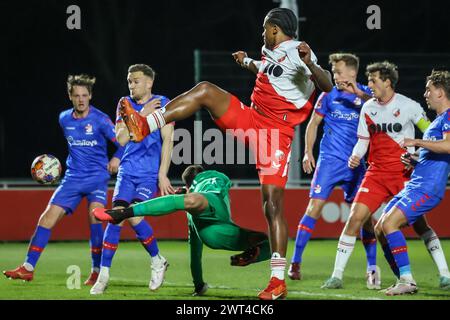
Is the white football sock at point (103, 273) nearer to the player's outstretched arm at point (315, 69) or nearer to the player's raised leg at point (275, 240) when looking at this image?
the player's raised leg at point (275, 240)

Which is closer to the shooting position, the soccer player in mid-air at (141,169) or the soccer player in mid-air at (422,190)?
the soccer player in mid-air at (422,190)

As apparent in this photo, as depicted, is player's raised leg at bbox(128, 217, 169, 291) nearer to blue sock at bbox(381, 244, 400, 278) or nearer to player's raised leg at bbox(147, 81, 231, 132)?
player's raised leg at bbox(147, 81, 231, 132)

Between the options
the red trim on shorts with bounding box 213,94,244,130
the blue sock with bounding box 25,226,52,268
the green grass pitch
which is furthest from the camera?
the blue sock with bounding box 25,226,52,268

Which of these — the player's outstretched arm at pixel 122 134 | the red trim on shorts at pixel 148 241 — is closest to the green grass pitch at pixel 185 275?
the red trim on shorts at pixel 148 241

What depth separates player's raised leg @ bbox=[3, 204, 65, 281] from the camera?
8.85 meters

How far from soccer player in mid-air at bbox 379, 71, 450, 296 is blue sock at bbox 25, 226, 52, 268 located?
3327 mm

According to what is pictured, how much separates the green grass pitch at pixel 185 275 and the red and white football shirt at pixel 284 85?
1572mm

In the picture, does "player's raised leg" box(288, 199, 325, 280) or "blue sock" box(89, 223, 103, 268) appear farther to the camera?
"player's raised leg" box(288, 199, 325, 280)

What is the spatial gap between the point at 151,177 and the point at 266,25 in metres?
1.94

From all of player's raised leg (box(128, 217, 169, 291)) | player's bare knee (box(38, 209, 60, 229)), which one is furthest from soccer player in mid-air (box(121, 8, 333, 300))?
player's bare knee (box(38, 209, 60, 229))

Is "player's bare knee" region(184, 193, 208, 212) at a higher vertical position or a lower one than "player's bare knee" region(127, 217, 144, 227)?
higher

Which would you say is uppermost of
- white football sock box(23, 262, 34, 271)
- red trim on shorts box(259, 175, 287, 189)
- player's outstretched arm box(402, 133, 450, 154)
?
Answer: player's outstretched arm box(402, 133, 450, 154)

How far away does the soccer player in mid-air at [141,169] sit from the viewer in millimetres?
8398
